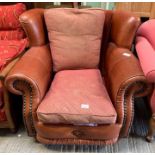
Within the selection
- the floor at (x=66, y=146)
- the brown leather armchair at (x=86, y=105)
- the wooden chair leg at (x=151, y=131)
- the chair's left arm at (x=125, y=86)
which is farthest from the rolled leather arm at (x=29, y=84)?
the wooden chair leg at (x=151, y=131)

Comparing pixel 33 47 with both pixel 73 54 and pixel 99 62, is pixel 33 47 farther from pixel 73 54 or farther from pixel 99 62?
pixel 99 62

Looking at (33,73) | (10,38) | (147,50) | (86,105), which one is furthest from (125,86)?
(10,38)

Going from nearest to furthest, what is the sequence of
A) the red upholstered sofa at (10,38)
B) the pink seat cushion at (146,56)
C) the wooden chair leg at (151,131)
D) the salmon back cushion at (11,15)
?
the pink seat cushion at (146,56)
the wooden chair leg at (151,131)
the red upholstered sofa at (10,38)
the salmon back cushion at (11,15)

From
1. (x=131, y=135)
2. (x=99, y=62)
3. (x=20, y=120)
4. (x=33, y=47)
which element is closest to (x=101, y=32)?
(x=99, y=62)

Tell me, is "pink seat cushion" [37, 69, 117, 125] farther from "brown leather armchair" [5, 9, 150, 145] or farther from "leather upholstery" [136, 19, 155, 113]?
"leather upholstery" [136, 19, 155, 113]

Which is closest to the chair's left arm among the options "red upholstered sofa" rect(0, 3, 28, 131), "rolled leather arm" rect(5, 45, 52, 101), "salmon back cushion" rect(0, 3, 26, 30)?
"rolled leather arm" rect(5, 45, 52, 101)

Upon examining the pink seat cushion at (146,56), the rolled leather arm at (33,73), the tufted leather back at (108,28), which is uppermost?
the tufted leather back at (108,28)

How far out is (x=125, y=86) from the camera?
47.8 inches

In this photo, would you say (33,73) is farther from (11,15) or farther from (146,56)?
(11,15)

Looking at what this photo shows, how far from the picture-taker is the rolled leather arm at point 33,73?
1.23 metres

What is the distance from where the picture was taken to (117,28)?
155 cm

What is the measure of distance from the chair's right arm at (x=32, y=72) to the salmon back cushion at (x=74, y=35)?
78 millimetres

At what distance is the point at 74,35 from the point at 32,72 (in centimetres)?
50

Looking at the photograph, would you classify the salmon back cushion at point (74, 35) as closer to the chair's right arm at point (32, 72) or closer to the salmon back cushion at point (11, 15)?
the chair's right arm at point (32, 72)
